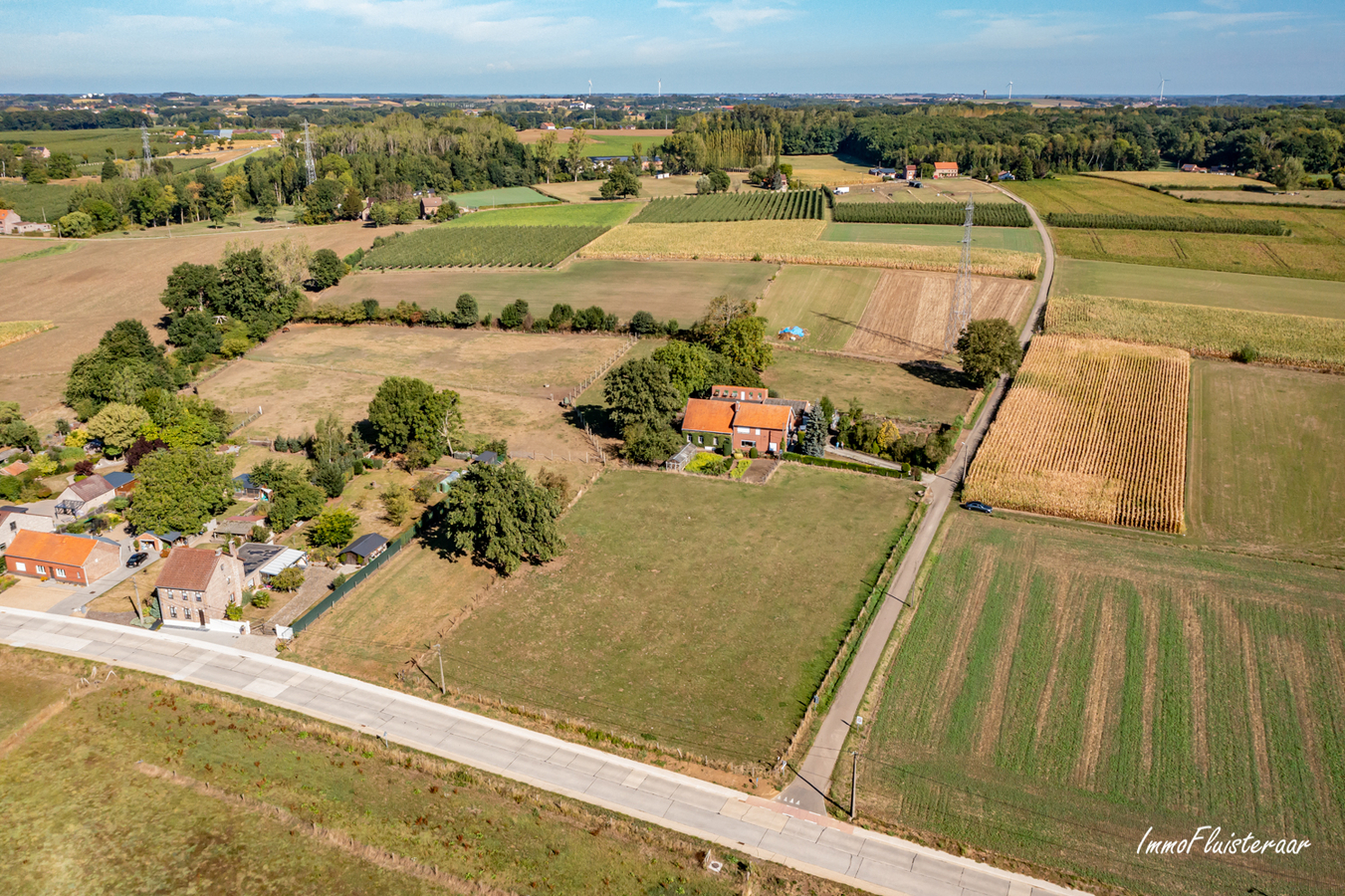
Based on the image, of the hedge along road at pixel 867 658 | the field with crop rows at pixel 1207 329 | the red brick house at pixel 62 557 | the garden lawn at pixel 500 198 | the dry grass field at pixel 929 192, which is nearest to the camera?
the hedge along road at pixel 867 658

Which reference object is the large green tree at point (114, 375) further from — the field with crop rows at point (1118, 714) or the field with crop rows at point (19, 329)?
the field with crop rows at point (1118, 714)

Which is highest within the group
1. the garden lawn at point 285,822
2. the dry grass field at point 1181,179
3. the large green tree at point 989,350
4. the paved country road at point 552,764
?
the dry grass field at point 1181,179

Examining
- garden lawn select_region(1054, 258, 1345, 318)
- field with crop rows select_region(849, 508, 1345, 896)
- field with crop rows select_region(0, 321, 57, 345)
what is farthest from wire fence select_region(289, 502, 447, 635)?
garden lawn select_region(1054, 258, 1345, 318)

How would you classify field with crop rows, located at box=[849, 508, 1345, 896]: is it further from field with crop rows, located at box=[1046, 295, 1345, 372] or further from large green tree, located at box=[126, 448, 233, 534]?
large green tree, located at box=[126, 448, 233, 534]

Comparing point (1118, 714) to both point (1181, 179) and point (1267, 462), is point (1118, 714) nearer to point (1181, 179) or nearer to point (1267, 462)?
point (1267, 462)

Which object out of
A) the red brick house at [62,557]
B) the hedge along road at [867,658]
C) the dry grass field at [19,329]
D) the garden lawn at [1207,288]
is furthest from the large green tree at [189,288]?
the garden lawn at [1207,288]

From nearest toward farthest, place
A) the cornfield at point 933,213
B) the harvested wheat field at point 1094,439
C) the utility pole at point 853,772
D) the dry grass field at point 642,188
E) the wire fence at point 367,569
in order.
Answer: the utility pole at point 853,772 → the wire fence at point 367,569 → the harvested wheat field at point 1094,439 → the cornfield at point 933,213 → the dry grass field at point 642,188
